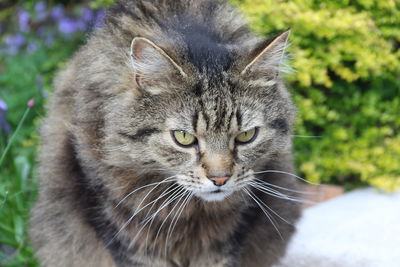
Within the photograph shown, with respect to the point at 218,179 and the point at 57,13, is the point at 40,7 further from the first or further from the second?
the point at 218,179

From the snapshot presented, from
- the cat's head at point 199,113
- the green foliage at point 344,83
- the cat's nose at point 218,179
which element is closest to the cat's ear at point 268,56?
the cat's head at point 199,113

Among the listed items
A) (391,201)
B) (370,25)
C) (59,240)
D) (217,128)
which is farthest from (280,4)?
(59,240)

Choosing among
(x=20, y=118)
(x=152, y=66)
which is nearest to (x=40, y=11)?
(x=20, y=118)

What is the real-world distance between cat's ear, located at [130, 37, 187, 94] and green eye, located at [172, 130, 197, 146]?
0.54 feet

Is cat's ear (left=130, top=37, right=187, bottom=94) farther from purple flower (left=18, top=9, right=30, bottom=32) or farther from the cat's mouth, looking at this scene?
purple flower (left=18, top=9, right=30, bottom=32)

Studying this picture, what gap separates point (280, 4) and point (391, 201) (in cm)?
137

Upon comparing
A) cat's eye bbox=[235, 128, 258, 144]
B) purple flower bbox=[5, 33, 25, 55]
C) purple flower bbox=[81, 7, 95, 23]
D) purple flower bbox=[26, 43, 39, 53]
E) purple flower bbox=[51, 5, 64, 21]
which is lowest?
cat's eye bbox=[235, 128, 258, 144]

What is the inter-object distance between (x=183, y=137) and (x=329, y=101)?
77.9 inches

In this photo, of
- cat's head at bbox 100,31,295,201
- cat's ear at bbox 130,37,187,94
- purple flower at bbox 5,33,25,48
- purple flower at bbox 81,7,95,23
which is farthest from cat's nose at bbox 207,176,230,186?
purple flower at bbox 5,33,25,48

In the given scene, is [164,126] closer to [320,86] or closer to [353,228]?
[353,228]

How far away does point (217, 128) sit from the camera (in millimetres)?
2162

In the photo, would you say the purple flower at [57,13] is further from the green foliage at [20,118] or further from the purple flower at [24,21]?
the purple flower at [24,21]

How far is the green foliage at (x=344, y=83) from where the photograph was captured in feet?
11.6

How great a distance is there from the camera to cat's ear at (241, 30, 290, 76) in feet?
7.05
